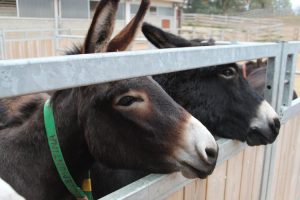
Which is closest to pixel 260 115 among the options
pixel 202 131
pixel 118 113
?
pixel 202 131

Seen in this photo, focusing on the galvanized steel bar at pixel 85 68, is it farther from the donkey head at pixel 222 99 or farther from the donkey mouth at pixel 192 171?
the donkey head at pixel 222 99

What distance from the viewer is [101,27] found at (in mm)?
1284

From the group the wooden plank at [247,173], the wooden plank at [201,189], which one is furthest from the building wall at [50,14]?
the wooden plank at [201,189]

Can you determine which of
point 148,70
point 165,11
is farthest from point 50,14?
point 148,70

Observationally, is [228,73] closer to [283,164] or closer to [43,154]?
[283,164]

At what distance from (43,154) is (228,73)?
1409 millimetres

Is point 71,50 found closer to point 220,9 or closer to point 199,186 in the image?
point 199,186

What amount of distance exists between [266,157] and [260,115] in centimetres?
36

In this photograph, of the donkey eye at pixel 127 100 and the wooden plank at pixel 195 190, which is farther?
the wooden plank at pixel 195 190

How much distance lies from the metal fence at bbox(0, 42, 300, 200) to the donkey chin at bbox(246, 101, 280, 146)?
9 cm

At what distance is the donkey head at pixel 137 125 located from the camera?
1.35m

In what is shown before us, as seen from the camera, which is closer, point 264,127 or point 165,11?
point 264,127

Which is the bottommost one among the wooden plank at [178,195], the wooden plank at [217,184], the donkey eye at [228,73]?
the wooden plank at [217,184]

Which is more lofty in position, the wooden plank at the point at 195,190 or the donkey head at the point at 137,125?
the donkey head at the point at 137,125
